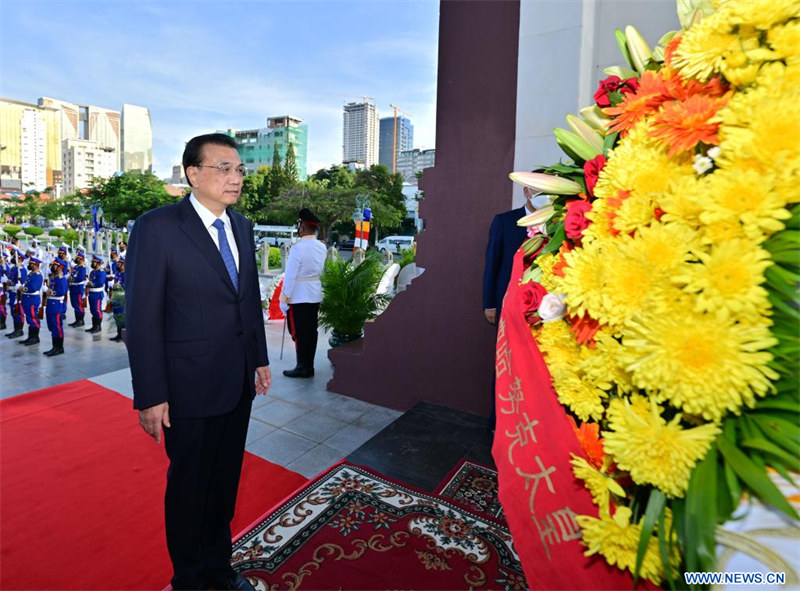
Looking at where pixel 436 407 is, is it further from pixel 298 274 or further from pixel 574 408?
pixel 574 408

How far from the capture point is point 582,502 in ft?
2.83

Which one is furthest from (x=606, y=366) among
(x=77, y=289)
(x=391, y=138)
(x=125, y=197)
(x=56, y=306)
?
(x=391, y=138)

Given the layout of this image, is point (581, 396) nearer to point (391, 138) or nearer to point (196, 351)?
point (196, 351)

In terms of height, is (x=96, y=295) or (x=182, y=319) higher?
(x=182, y=319)

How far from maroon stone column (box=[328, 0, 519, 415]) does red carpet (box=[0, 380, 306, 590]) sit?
5.26ft

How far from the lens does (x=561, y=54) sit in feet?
11.5

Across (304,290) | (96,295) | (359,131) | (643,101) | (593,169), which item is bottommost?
(96,295)

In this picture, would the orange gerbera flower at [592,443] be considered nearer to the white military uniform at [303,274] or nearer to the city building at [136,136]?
the white military uniform at [303,274]

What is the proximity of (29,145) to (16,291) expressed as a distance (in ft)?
260

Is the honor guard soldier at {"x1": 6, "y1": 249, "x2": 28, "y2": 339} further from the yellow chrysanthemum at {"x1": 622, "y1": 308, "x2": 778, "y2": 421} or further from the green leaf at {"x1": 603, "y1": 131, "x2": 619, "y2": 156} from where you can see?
the yellow chrysanthemum at {"x1": 622, "y1": 308, "x2": 778, "y2": 421}

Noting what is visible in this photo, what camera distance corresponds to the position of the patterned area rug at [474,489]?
8.64 feet

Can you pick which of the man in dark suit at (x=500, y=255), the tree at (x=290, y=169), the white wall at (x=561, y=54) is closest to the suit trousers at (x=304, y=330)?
the man in dark suit at (x=500, y=255)

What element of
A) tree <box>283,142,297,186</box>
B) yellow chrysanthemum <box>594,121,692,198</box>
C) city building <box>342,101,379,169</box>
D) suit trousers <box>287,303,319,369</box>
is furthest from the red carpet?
city building <box>342,101,379,169</box>

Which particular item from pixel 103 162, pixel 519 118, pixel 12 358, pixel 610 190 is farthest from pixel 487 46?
pixel 103 162
